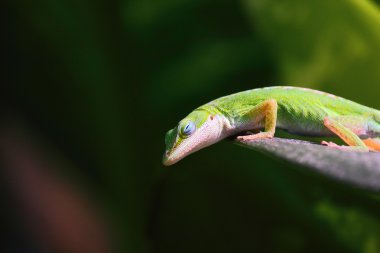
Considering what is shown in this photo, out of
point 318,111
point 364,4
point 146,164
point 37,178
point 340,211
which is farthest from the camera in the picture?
point 37,178

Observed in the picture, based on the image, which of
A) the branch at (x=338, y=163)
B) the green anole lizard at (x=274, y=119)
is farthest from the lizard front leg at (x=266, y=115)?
the branch at (x=338, y=163)

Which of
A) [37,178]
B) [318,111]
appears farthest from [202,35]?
[37,178]

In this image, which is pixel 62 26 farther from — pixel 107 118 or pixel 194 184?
pixel 194 184

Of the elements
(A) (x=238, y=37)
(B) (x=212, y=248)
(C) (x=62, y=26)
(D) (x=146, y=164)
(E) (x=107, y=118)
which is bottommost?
(B) (x=212, y=248)

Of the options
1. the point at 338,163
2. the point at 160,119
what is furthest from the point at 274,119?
the point at 338,163

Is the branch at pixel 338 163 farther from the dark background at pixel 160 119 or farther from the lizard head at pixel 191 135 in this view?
the lizard head at pixel 191 135

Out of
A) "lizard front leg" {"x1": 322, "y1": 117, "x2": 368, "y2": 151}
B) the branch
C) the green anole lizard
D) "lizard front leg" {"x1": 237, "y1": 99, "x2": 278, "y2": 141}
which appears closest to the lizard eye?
the green anole lizard

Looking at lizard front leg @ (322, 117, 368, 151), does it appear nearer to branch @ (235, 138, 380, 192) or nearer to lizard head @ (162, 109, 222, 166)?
lizard head @ (162, 109, 222, 166)
